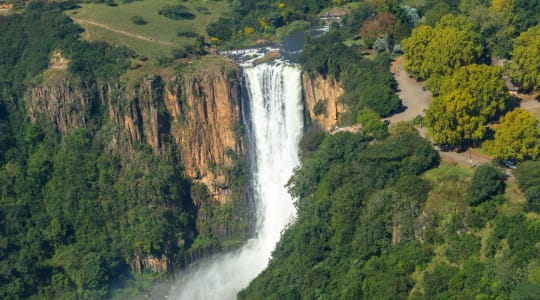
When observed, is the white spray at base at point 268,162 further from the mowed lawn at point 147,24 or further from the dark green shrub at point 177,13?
the dark green shrub at point 177,13

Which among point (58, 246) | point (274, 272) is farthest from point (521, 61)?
point (58, 246)

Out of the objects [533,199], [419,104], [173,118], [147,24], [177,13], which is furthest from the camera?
[177,13]

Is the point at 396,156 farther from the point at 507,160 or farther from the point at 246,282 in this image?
the point at 246,282

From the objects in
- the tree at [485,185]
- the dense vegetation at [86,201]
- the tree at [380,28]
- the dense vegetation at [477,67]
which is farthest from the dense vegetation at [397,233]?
the tree at [380,28]

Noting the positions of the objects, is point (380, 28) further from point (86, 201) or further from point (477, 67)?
point (86, 201)

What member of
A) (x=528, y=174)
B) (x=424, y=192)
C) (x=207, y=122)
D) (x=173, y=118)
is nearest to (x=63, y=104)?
(x=173, y=118)

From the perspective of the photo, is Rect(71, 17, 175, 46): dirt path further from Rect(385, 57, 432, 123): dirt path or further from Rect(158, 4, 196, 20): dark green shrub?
Rect(385, 57, 432, 123): dirt path
